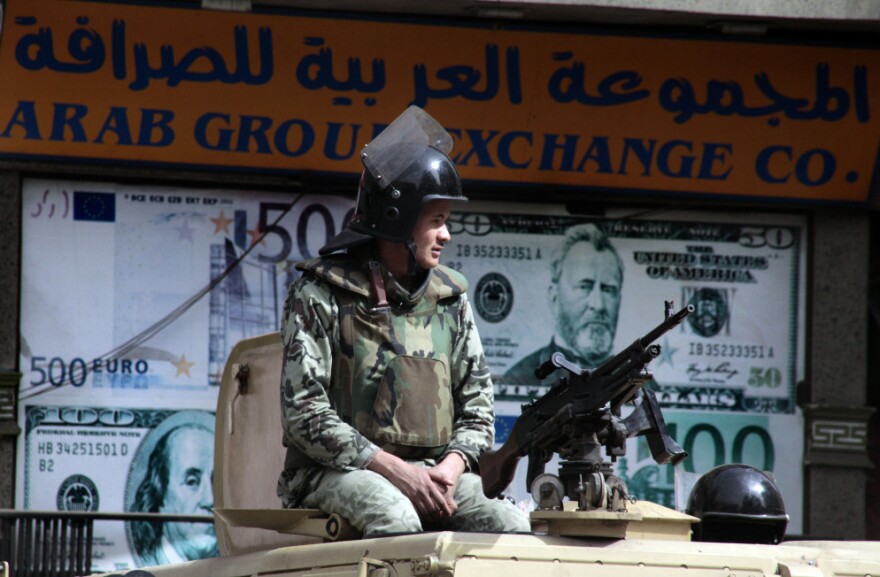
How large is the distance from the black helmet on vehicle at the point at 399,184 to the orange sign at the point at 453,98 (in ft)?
16.8

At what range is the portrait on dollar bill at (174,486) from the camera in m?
11.1

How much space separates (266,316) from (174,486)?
4.13ft

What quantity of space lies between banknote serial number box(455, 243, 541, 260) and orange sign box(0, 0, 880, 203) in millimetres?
476

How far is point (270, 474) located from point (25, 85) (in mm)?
5239

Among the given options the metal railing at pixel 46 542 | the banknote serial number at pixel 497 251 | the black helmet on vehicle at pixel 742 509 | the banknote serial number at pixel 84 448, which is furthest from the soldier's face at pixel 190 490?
the black helmet on vehicle at pixel 742 509

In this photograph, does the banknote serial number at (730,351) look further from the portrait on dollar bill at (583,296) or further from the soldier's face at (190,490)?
the soldier's face at (190,490)

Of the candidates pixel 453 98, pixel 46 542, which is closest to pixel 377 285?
pixel 46 542

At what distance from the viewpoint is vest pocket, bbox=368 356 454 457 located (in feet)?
18.6

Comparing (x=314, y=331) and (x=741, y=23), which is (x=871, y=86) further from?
(x=314, y=331)

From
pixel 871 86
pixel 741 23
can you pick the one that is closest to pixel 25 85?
pixel 741 23

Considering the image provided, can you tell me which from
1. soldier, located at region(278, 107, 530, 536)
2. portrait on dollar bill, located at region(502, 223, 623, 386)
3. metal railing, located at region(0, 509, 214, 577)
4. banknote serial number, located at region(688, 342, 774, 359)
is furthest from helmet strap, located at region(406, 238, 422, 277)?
banknote serial number, located at region(688, 342, 774, 359)

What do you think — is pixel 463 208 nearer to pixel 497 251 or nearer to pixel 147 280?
pixel 497 251

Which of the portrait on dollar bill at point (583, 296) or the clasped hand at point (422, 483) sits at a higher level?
the portrait on dollar bill at point (583, 296)

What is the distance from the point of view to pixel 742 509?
668 centimetres
